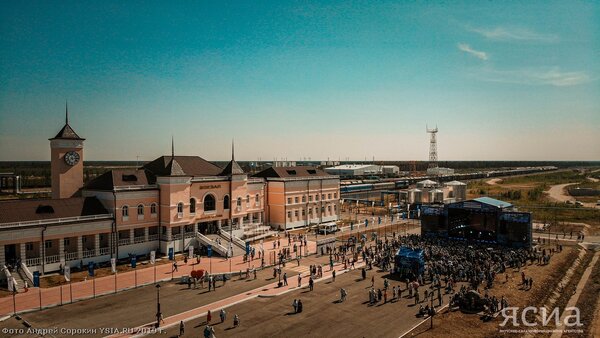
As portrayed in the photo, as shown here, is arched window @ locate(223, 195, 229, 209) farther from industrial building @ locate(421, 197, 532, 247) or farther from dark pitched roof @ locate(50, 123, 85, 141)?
industrial building @ locate(421, 197, 532, 247)

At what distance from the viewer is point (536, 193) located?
11431 cm

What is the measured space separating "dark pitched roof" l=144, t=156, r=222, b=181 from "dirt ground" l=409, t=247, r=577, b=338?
34.6m

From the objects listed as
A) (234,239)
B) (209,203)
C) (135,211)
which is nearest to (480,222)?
(234,239)

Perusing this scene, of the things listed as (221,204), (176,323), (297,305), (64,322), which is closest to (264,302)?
(297,305)

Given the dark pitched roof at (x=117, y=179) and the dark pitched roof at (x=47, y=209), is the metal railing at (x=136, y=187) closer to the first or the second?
the dark pitched roof at (x=117, y=179)

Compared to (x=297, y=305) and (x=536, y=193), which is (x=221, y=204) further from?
(x=536, y=193)

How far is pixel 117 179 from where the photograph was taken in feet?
159

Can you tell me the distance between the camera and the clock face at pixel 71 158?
164ft

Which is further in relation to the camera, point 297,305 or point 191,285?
point 191,285

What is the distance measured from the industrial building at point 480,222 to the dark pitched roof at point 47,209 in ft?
142

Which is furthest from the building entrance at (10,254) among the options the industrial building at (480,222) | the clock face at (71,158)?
the industrial building at (480,222)

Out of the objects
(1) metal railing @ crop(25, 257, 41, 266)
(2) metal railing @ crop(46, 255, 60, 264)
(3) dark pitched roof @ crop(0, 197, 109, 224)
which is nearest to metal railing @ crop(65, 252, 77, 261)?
(2) metal railing @ crop(46, 255, 60, 264)

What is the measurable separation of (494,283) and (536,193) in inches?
3572

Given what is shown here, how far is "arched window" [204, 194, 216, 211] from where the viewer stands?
180ft
